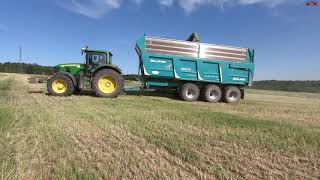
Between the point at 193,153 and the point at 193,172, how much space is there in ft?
2.81

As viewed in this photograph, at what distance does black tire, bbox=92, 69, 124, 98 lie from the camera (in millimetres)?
13523

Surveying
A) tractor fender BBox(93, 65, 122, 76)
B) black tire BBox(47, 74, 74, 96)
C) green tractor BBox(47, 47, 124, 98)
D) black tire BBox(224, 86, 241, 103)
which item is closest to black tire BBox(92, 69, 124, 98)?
green tractor BBox(47, 47, 124, 98)

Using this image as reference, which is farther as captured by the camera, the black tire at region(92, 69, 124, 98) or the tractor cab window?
the tractor cab window

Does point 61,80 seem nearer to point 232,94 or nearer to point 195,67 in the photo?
point 195,67

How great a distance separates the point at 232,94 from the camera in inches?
611

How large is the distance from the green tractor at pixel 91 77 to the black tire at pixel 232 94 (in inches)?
196

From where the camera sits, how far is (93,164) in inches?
179

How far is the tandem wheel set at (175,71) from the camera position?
13.7m

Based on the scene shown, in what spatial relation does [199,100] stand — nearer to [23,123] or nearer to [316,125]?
[316,125]

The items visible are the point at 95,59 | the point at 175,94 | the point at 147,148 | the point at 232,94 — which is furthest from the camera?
the point at 175,94

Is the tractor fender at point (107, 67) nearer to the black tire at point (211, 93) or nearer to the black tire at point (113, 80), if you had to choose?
the black tire at point (113, 80)

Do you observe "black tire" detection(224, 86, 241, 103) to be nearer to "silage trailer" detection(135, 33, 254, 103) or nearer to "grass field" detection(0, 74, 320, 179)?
"silage trailer" detection(135, 33, 254, 103)

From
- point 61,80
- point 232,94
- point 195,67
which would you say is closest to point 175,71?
point 195,67

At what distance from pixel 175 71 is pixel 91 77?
3.68 meters
